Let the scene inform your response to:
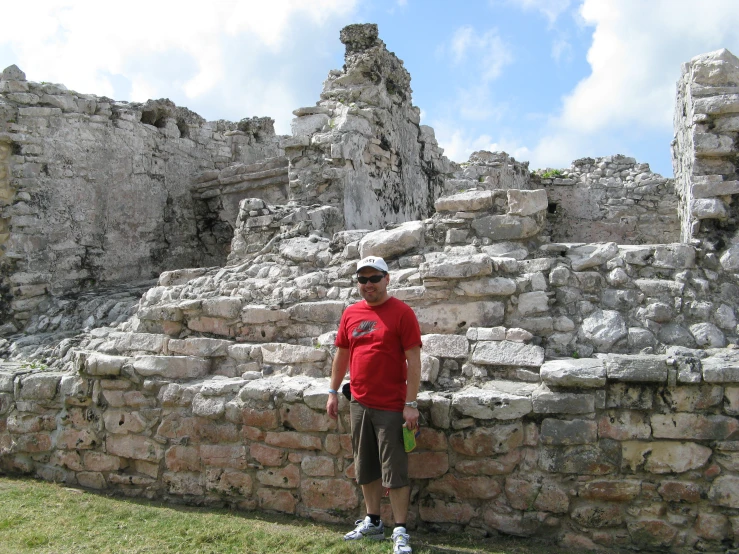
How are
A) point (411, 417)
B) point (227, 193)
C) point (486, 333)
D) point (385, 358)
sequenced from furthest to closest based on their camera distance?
point (227, 193) → point (486, 333) → point (385, 358) → point (411, 417)

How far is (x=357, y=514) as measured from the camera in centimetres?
391

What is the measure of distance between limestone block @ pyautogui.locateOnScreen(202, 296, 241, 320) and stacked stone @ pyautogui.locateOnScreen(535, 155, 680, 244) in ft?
30.2

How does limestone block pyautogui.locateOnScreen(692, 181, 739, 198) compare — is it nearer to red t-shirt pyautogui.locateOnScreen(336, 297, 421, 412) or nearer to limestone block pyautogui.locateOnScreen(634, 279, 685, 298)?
limestone block pyautogui.locateOnScreen(634, 279, 685, 298)

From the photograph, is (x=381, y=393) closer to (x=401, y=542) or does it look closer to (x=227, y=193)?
(x=401, y=542)

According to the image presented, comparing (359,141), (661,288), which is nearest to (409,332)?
(661,288)

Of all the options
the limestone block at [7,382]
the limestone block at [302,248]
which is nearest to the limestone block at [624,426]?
the limestone block at [302,248]

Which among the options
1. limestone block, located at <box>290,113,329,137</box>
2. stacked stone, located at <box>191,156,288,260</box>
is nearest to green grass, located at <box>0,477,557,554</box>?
limestone block, located at <box>290,113,329,137</box>

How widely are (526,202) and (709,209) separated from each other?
1.22 m

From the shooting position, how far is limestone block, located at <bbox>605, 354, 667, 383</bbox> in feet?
11.6

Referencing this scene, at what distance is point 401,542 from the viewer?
332cm

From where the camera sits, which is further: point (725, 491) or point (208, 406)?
point (208, 406)

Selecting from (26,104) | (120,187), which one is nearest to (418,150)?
(120,187)

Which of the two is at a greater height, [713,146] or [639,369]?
[713,146]

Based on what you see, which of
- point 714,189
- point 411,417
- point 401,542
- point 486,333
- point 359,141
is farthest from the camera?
point 359,141
